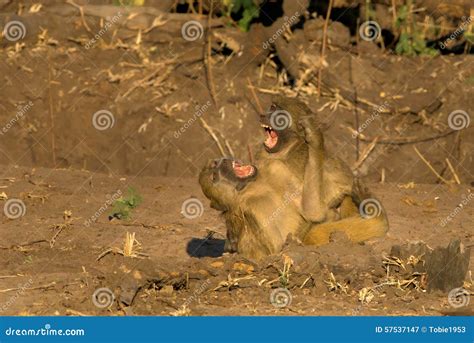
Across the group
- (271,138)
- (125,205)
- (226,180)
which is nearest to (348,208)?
(271,138)

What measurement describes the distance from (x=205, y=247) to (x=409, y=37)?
4.61 meters

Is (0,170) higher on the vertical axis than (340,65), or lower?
lower

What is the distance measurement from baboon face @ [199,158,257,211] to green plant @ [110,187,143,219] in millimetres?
2772

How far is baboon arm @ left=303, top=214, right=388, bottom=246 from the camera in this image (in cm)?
833

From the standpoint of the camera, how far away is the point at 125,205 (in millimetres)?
11359

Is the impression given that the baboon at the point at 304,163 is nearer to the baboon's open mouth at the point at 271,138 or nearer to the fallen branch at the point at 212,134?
the baboon's open mouth at the point at 271,138

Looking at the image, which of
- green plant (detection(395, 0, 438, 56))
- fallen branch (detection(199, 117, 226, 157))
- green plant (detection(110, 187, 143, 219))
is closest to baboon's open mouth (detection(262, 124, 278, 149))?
green plant (detection(110, 187, 143, 219))

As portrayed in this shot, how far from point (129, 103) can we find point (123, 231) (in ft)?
9.30

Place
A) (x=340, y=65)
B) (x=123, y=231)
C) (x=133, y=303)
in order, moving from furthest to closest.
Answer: (x=340, y=65) < (x=123, y=231) < (x=133, y=303)

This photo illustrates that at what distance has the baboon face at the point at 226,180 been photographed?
27.6 ft

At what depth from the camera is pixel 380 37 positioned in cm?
1398

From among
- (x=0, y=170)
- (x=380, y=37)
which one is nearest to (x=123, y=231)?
(x=0, y=170)

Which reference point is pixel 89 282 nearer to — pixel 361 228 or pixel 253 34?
pixel 361 228

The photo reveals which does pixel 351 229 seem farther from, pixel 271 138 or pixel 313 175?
pixel 271 138
